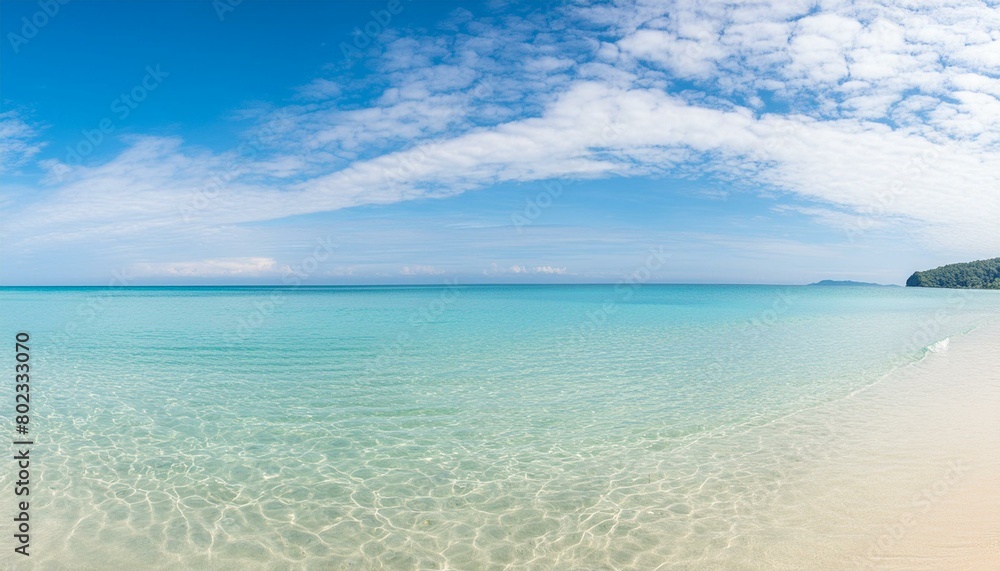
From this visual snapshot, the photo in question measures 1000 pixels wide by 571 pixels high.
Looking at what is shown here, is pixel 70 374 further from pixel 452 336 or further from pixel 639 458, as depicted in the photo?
pixel 639 458

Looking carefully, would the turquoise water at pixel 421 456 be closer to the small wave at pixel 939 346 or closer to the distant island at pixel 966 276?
the small wave at pixel 939 346

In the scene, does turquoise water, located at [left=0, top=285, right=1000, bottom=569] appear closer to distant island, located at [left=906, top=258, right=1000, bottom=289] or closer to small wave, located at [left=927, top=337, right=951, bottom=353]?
small wave, located at [left=927, top=337, right=951, bottom=353]

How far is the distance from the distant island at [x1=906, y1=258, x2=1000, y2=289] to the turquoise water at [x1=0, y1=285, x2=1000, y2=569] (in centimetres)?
18762

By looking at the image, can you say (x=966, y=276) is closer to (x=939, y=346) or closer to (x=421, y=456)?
(x=939, y=346)

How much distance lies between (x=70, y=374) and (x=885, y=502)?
21.4 m

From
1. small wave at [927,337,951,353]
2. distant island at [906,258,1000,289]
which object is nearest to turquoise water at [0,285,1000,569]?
small wave at [927,337,951,353]

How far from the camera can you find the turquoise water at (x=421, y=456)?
655cm

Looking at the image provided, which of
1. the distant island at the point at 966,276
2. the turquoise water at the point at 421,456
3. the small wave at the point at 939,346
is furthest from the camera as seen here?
the distant island at the point at 966,276

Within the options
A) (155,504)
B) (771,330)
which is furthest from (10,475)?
(771,330)

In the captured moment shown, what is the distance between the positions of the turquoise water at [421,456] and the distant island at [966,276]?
616 feet

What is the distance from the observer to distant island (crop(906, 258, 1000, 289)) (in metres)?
156

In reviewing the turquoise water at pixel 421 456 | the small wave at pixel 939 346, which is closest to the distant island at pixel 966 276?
the small wave at pixel 939 346

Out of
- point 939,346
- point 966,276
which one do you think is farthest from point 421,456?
point 966,276

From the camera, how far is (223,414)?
12.2m
